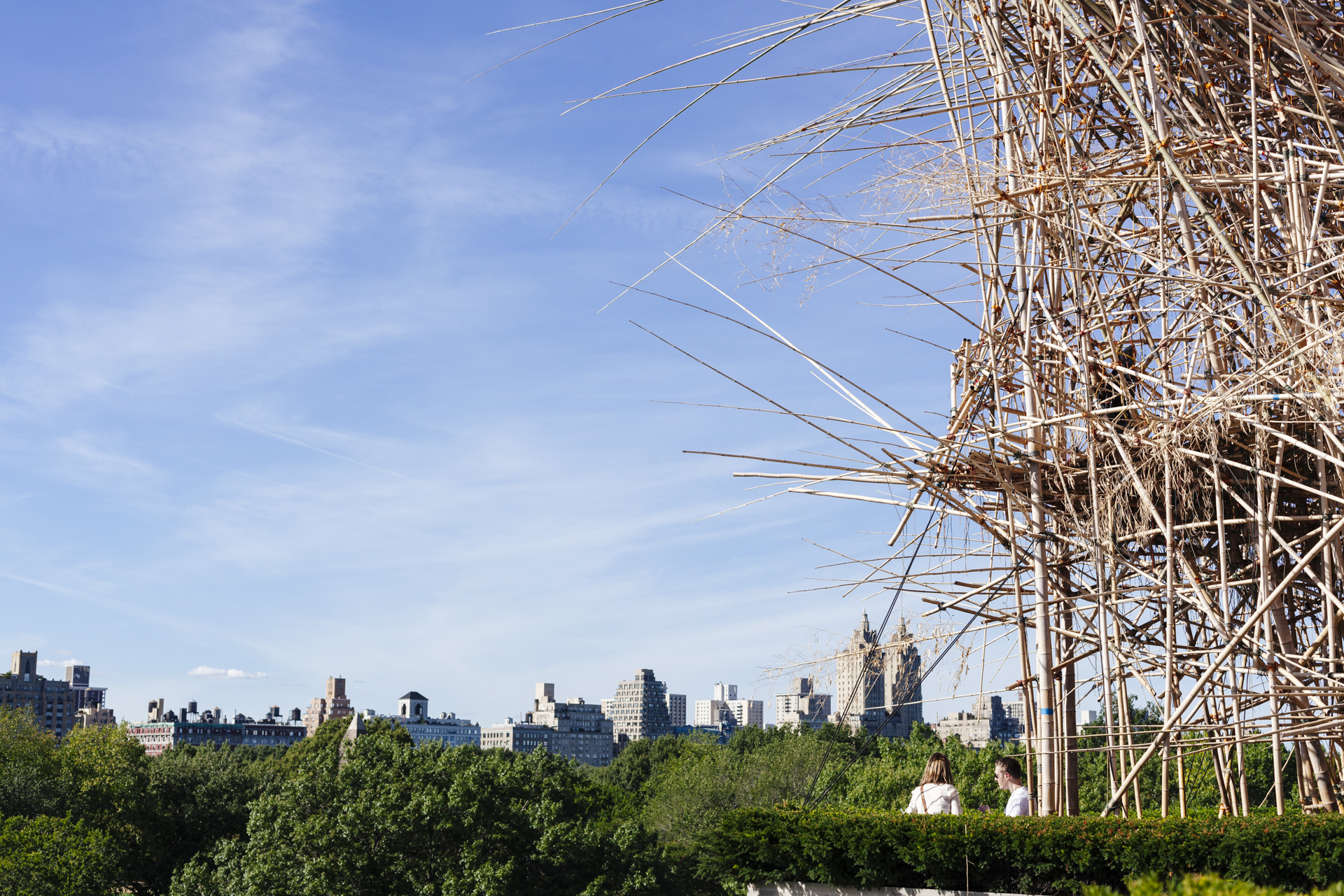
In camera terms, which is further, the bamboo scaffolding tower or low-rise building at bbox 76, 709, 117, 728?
low-rise building at bbox 76, 709, 117, 728

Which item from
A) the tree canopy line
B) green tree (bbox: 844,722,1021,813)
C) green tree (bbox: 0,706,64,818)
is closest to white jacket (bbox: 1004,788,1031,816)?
the tree canopy line

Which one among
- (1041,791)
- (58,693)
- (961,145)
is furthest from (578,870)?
(58,693)

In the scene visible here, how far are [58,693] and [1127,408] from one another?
7740 inches

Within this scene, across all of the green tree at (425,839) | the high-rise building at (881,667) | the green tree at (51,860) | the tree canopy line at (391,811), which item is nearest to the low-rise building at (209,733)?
the tree canopy line at (391,811)

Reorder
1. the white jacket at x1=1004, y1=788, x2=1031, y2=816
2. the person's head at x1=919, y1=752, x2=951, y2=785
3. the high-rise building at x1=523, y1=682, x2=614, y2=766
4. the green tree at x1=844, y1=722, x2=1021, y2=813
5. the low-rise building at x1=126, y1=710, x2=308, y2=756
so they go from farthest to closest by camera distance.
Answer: the high-rise building at x1=523, y1=682, x2=614, y2=766, the low-rise building at x1=126, y1=710, x2=308, y2=756, the green tree at x1=844, y1=722, x2=1021, y2=813, the person's head at x1=919, y1=752, x2=951, y2=785, the white jacket at x1=1004, y1=788, x2=1031, y2=816

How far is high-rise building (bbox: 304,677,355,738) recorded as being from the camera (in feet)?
611

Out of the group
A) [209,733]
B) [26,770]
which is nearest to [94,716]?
[209,733]

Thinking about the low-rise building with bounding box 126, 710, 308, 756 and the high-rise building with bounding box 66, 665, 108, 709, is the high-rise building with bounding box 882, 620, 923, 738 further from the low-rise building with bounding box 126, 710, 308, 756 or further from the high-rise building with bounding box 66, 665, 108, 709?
the high-rise building with bounding box 66, 665, 108, 709

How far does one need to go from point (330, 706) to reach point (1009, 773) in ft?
641

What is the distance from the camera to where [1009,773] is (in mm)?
7695

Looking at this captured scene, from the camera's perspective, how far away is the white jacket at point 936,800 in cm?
731

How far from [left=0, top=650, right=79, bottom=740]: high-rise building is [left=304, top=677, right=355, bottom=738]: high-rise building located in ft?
117

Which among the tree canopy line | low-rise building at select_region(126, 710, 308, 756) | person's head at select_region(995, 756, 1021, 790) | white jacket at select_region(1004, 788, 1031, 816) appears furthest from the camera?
low-rise building at select_region(126, 710, 308, 756)

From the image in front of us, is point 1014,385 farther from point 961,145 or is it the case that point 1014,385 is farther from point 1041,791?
point 1041,791
